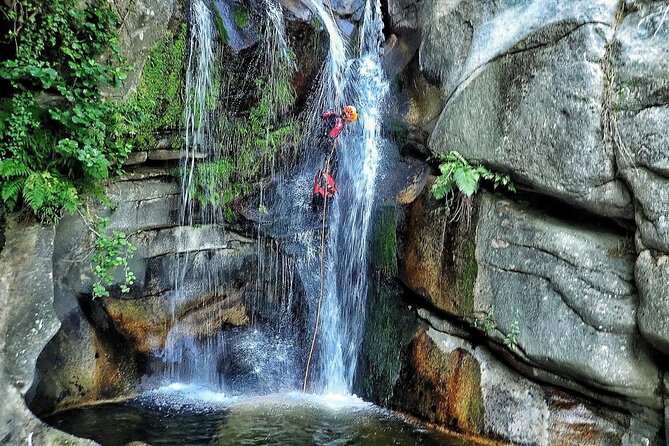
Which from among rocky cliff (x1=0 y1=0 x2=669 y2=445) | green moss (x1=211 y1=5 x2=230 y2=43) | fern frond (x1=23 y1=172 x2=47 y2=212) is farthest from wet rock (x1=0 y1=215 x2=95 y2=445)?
green moss (x1=211 y1=5 x2=230 y2=43)

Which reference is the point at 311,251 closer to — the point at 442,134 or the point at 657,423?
the point at 442,134

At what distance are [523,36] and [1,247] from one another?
598 cm

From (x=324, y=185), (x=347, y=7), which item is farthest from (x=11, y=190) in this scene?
(x=347, y=7)

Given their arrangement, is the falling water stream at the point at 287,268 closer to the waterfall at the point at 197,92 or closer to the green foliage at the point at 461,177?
the waterfall at the point at 197,92

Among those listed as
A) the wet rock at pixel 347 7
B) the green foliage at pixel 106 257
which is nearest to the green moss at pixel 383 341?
the green foliage at pixel 106 257

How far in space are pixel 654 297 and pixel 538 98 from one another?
7.23 ft

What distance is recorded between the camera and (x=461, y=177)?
5.30m

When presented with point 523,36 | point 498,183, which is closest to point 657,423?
point 498,183

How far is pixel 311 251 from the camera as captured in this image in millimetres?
7098

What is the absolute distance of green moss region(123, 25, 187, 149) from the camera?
6176mm

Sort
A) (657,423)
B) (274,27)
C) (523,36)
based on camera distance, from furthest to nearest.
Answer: (274,27) → (523,36) → (657,423)

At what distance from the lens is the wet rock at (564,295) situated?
14.2 feet

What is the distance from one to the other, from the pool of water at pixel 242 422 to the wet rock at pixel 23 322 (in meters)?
0.92

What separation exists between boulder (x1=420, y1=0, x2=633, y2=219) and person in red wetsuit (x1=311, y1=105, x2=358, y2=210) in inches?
58.7
